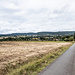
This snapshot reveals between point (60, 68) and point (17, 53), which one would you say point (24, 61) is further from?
point (17, 53)

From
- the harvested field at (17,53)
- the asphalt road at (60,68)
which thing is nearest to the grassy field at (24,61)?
the harvested field at (17,53)

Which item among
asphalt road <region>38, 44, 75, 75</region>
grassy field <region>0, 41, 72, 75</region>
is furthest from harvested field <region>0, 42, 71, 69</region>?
asphalt road <region>38, 44, 75, 75</region>

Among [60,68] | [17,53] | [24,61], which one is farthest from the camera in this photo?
[17,53]

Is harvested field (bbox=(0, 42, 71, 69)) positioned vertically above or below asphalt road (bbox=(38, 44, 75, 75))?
below

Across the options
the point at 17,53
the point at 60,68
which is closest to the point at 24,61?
the point at 60,68

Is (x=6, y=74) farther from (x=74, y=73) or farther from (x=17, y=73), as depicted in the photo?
(x=74, y=73)

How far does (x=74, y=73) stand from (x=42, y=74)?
2076 millimetres

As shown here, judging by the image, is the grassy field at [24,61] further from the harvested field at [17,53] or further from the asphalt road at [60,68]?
the asphalt road at [60,68]

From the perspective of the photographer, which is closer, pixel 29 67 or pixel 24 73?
pixel 24 73

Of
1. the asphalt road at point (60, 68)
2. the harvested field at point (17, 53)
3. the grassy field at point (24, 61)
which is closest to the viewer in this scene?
the asphalt road at point (60, 68)

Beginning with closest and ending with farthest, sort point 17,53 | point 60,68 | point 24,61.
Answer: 1. point 60,68
2. point 24,61
3. point 17,53

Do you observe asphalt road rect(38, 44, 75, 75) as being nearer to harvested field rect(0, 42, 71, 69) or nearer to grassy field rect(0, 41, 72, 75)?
grassy field rect(0, 41, 72, 75)

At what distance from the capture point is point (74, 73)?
7191 millimetres

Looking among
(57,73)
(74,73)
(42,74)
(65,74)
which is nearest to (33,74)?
(42,74)
